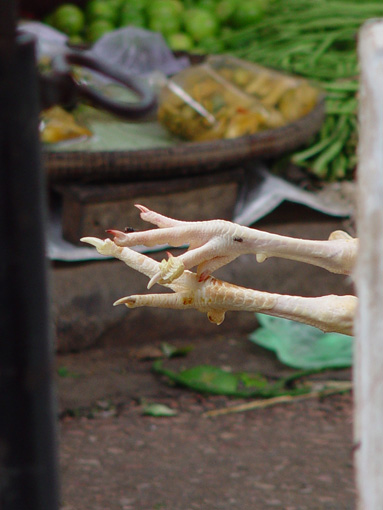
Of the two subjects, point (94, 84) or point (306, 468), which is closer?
point (306, 468)

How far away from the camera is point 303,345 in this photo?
8.60ft

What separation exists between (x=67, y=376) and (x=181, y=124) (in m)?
0.97

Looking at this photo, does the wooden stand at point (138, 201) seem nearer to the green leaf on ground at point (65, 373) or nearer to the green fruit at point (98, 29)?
the green leaf on ground at point (65, 373)

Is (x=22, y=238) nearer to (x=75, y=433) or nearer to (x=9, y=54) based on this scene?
(x=9, y=54)

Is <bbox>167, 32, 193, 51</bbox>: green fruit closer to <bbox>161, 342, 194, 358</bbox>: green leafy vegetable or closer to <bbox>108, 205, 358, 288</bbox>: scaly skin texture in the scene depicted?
<bbox>161, 342, 194, 358</bbox>: green leafy vegetable

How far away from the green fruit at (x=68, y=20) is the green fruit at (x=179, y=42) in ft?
1.49

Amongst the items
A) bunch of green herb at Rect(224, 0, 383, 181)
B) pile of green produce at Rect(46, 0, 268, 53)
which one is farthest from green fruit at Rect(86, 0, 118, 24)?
bunch of green herb at Rect(224, 0, 383, 181)

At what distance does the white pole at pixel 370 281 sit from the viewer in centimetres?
44

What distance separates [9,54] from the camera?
0.39 metres

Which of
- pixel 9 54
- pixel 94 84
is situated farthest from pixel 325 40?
pixel 9 54

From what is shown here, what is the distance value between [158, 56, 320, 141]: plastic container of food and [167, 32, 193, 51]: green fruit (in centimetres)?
70

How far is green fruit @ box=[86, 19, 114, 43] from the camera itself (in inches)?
143

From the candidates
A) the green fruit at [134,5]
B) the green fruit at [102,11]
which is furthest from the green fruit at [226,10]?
the green fruit at [102,11]

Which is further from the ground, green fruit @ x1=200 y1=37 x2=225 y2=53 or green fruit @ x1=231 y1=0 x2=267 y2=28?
A: green fruit @ x1=231 y1=0 x2=267 y2=28
